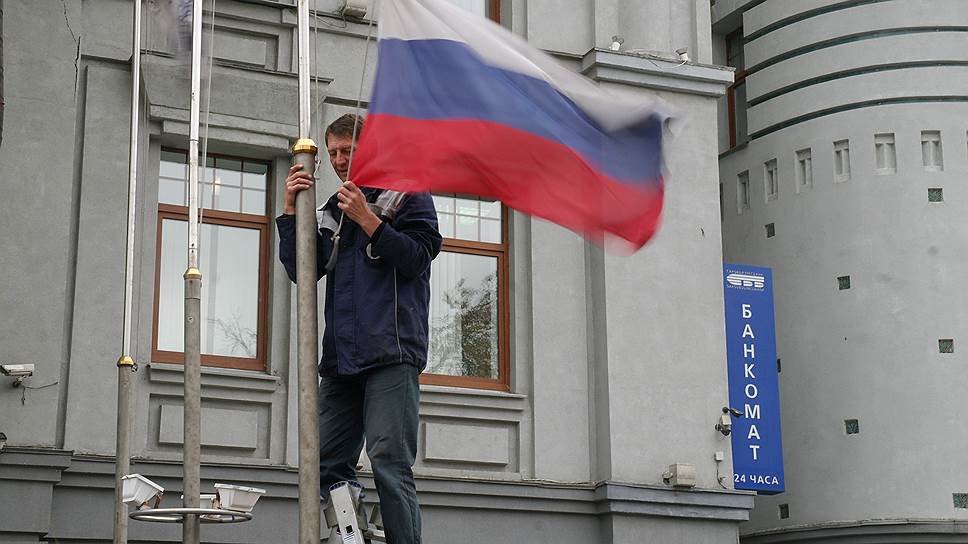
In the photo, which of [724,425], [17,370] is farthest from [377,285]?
[724,425]

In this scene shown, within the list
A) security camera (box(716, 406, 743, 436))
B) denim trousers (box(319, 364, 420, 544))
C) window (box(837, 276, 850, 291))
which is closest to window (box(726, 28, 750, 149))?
window (box(837, 276, 850, 291))

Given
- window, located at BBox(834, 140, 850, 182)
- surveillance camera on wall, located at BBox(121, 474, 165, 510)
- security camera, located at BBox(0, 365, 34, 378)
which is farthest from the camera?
window, located at BBox(834, 140, 850, 182)

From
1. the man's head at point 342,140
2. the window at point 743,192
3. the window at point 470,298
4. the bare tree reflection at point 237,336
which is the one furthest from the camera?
the window at point 743,192

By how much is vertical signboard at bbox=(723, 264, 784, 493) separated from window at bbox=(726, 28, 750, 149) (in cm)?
507

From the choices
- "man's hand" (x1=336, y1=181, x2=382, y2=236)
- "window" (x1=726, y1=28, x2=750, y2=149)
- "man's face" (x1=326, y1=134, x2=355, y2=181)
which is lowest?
"man's hand" (x1=336, y1=181, x2=382, y2=236)

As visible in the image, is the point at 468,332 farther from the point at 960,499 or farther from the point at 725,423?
Result: the point at 960,499

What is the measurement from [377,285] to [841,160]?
49.9 feet

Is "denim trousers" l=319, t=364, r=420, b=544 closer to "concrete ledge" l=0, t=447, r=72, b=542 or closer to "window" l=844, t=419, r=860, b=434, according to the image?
"concrete ledge" l=0, t=447, r=72, b=542

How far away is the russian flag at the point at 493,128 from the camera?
6.77 m

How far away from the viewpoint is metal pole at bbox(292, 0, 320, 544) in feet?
20.2

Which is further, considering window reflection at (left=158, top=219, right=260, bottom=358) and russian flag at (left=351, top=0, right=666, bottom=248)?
window reflection at (left=158, top=219, right=260, bottom=358)

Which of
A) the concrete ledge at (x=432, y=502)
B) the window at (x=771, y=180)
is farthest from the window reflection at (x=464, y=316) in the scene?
the window at (x=771, y=180)

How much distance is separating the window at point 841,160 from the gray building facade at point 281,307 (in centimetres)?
419

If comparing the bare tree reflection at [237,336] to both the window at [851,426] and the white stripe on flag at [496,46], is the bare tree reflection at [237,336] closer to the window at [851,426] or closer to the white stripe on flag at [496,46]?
the white stripe on flag at [496,46]
